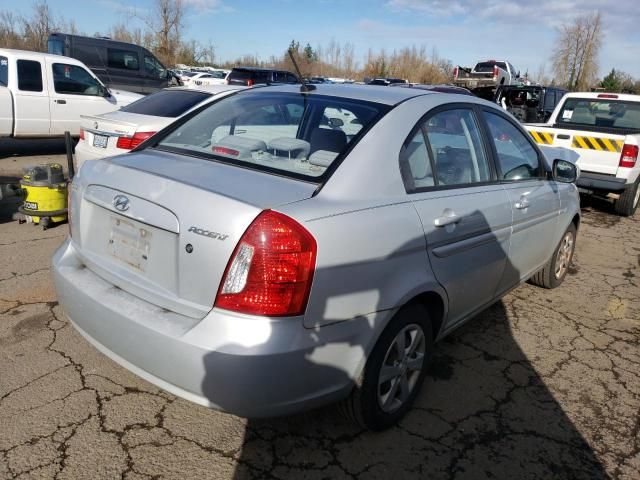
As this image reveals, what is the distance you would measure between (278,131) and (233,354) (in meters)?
1.57

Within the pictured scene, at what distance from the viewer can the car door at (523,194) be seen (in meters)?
3.39

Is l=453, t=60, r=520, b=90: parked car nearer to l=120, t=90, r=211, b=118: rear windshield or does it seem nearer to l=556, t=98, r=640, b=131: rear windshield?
l=556, t=98, r=640, b=131: rear windshield

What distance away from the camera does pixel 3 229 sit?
5.34 m

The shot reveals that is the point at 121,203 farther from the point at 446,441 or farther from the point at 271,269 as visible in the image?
the point at 446,441

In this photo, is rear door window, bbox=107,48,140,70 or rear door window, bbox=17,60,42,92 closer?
rear door window, bbox=17,60,42,92

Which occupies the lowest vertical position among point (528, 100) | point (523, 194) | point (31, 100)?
point (31, 100)

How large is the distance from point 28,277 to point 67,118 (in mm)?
6670

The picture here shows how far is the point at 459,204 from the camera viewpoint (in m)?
2.75

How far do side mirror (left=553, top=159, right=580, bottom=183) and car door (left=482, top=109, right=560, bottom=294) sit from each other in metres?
0.06

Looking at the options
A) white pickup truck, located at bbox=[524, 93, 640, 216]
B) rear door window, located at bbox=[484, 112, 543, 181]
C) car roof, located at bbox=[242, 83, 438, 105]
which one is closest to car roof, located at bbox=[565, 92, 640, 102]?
white pickup truck, located at bbox=[524, 93, 640, 216]

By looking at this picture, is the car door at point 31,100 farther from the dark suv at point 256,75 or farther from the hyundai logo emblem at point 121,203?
the hyundai logo emblem at point 121,203

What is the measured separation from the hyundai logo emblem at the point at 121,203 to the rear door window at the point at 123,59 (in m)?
14.1

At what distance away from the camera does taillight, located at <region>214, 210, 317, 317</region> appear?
6.40 feet

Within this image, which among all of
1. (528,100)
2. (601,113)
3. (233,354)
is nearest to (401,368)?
(233,354)
